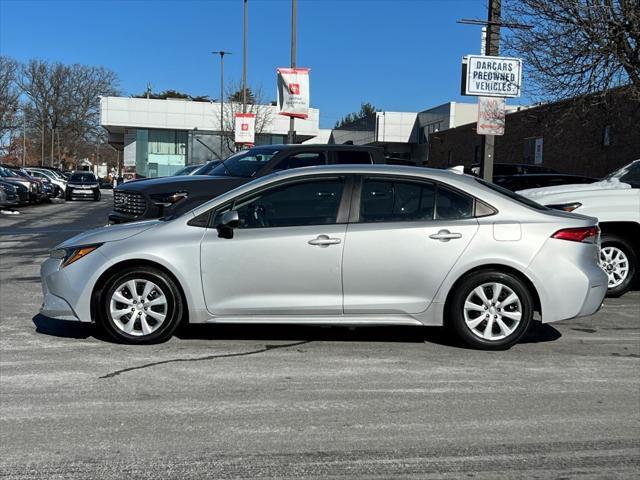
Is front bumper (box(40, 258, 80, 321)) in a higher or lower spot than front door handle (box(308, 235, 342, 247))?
lower

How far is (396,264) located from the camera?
605cm

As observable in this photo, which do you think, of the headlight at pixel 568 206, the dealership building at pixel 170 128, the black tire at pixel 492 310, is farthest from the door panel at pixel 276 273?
the dealership building at pixel 170 128

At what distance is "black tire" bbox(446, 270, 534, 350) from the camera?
612 centimetres

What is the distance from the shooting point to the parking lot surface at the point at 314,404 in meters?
3.88

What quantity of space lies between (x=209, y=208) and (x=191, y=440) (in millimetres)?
2612

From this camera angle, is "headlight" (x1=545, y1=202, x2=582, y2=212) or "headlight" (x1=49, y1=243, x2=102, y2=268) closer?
"headlight" (x1=49, y1=243, x2=102, y2=268)

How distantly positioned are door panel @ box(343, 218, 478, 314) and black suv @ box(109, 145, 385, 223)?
407 cm

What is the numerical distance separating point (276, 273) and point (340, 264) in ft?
1.89

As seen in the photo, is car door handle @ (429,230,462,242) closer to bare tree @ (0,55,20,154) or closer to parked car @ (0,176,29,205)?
parked car @ (0,176,29,205)

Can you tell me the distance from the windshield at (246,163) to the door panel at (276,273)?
442cm

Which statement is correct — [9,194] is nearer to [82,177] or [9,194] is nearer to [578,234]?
[82,177]

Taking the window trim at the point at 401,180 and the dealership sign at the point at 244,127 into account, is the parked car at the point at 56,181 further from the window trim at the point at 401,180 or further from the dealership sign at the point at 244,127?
the window trim at the point at 401,180

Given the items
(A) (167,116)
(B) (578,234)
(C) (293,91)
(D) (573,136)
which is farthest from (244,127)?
(A) (167,116)

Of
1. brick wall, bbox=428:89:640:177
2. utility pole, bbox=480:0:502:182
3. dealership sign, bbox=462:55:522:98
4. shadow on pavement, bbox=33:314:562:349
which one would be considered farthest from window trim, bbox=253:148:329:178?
brick wall, bbox=428:89:640:177
